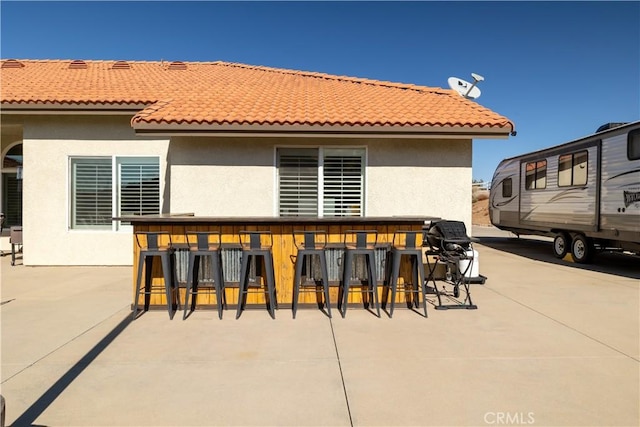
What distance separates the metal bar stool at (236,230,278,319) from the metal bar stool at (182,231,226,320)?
12.0 inches

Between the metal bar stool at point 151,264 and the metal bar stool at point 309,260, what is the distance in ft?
5.49

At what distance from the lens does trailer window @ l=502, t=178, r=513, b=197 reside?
13094 mm

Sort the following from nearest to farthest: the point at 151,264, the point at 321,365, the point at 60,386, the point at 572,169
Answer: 1. the point at 60,386
2. the point at 321,365
3. the point at 151,264
4. the point at 572,169

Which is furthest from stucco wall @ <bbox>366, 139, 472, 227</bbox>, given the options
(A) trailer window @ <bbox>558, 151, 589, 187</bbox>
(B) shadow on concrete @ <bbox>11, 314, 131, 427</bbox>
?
(B) shadow on concrete @ <bbox>11, 314, 131, 427</bbox>

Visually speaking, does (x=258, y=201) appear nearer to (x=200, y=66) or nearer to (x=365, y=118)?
(x=365, y=118)

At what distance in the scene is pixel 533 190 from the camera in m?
11.7

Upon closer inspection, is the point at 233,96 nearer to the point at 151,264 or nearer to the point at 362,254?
the point at 151,264

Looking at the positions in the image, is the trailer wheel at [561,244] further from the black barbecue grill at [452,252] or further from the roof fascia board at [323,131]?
the black barbecue grill at [452,252]

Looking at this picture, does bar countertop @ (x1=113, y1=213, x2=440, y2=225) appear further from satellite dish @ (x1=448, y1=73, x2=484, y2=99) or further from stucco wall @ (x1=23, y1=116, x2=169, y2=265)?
satellite dish @ (x1=448, y1=73, x2=484, y2=99)

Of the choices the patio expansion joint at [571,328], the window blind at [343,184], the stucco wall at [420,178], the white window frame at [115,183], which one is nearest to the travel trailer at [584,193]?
the stucco wall at [420,178]

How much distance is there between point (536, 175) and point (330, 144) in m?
7.86

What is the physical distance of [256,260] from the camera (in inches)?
203

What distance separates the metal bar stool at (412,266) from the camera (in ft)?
16.2

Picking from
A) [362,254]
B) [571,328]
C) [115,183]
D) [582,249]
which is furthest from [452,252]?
[115,183]
